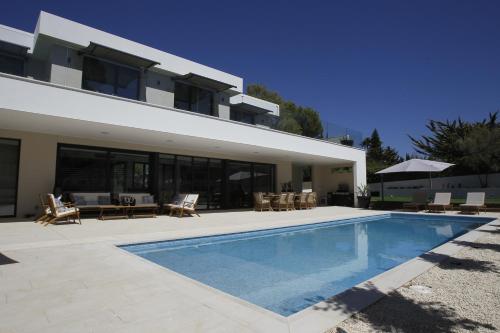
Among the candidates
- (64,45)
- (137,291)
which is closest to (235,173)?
(64,45)

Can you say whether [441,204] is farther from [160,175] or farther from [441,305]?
[441,305]

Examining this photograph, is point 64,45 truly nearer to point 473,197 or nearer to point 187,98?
point 187,98

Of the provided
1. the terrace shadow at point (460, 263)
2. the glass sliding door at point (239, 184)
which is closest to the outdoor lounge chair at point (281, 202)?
the glass sliding door at point (239, 184)

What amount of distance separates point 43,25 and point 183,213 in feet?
28.6

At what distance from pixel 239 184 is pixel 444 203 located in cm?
1024

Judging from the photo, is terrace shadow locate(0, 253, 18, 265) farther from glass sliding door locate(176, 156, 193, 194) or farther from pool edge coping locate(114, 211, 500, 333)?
glass sliding door locate(176, 156, 193, 194)

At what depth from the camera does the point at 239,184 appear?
17.2 metres

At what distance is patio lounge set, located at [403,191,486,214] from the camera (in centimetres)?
1389

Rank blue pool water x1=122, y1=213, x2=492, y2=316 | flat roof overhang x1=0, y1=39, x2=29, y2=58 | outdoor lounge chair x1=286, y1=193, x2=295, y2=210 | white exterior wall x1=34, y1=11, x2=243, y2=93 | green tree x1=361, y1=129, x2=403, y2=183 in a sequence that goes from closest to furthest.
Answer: blue pool water x1=122, y1=213, x2=492, y2=316 → white exterior wall x1=34, y1=11, x2=243, y2=93 → flat roof overhang x1=0, y1=39, x2=29, y2=58 → outdoor lounge chair x1=286, y1=193, x2=295, y2=210 → green tree x1=361, y1=129, x2=403, y2=183

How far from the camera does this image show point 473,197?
1409 cm

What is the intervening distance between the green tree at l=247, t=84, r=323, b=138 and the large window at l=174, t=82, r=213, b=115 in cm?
394

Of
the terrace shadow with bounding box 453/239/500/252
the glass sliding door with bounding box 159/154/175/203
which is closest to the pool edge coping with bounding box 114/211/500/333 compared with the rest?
the terrace shadow with bounding box 453/239/500/252

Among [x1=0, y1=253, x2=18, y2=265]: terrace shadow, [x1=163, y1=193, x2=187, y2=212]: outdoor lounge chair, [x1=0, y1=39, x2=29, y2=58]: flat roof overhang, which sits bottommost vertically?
[x1=0, y1=253, x2=18, y2=265]: terrace shadow

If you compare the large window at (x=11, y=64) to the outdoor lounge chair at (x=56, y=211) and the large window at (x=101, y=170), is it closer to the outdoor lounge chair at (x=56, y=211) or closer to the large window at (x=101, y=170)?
the large window at (x=101, y=170)
